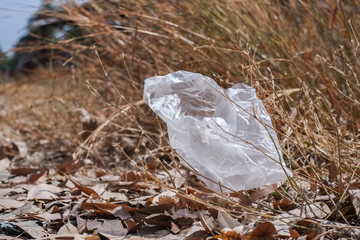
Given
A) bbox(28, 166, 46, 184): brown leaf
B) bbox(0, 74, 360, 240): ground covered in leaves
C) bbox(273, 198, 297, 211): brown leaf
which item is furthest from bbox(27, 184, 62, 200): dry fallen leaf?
bbox(273, 198, 297, 211): brown leaf

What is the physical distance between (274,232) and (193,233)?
0.76ft

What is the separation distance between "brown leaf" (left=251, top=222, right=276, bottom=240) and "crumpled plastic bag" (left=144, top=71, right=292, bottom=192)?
0.18 meters

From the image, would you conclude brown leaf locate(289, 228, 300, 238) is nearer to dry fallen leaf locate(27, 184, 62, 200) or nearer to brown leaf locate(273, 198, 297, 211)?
brown leaf locate(273, 198, 297, 211)

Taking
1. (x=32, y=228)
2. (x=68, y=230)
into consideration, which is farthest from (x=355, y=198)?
(x=32, y=228)

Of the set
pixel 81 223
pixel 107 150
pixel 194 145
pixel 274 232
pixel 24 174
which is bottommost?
pixel 107 150

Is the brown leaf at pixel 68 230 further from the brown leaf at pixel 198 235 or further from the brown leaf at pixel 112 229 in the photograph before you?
the brown leaf at pixel 198 235

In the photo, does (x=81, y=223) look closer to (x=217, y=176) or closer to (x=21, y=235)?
(x=21, y=235)

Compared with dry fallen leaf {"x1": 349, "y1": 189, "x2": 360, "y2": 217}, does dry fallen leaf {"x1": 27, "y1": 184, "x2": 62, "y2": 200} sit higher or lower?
lower

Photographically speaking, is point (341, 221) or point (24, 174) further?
point (24, 174)

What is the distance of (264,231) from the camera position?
1.23 m

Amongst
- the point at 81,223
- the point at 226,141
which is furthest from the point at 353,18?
the point at 81,223

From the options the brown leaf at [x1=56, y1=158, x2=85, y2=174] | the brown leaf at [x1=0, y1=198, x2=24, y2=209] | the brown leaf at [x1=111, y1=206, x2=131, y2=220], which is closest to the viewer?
the brown leaf at [x1=111, y1=206, x2=131, y2=220]

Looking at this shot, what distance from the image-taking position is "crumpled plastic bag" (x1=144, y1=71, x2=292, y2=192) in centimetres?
140

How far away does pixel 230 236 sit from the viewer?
125 centimetres
